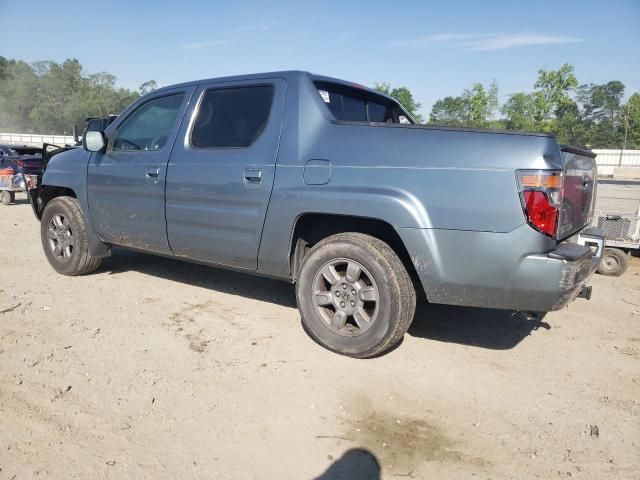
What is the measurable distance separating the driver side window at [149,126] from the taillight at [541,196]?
2.96 m

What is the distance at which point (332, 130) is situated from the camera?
3.27m

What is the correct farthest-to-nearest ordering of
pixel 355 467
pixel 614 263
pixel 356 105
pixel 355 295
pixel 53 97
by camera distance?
pixel 53 97 → pixel 614 263 → pixel 356 105 → pixel 355 295 → pixel 355 467

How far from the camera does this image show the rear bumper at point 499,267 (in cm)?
271

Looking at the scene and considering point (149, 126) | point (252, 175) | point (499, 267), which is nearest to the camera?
point (499, 267)

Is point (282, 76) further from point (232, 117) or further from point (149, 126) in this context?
point (149, 126)

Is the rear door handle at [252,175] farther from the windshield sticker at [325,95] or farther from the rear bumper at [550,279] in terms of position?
the rear bumper at [550,279]

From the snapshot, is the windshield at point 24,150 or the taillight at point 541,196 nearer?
the taillight at point 541,196

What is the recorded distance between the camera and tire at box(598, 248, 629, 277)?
6.16 meters

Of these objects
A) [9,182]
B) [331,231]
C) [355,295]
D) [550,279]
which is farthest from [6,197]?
[550,279]

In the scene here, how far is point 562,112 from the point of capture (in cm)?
5234

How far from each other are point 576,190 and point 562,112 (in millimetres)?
56809

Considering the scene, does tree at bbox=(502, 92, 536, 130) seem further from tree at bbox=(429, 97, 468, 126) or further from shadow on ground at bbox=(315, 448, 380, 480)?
shadow on ground at bbox=(315, 448, 380, 480)

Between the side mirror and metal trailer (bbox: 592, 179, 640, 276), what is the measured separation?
6.03 m

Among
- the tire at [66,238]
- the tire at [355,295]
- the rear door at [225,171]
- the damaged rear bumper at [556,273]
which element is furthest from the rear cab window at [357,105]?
the tire at [66,238]
